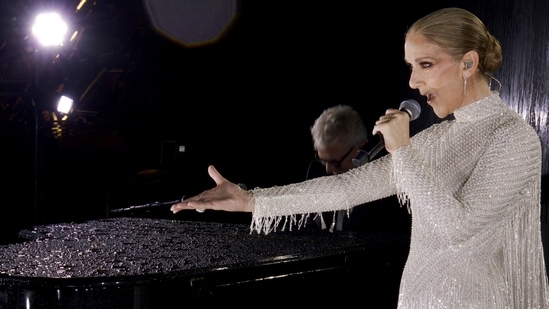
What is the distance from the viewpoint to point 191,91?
7219 millimetres

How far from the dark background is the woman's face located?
170 centimetres

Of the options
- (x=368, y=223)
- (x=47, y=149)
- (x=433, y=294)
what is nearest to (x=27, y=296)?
(x=433, y=294)

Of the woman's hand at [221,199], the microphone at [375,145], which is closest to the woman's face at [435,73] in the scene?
the microphone at [375,145]

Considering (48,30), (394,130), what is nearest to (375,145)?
(394,130)

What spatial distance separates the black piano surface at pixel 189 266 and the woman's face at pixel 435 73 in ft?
3.51

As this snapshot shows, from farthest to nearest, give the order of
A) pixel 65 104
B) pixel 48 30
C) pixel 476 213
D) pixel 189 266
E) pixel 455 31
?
pixel 65 104
pixel 48 30
pixel 189 266
pixel 455 31
pixel 476 213

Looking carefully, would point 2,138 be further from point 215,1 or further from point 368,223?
point 368,223

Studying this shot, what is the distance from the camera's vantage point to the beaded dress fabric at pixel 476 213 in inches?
53.4

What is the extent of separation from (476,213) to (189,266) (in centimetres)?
115

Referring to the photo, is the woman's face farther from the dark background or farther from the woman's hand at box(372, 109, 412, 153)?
the dark background

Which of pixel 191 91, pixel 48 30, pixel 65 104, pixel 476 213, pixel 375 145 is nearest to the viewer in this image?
pixel 476 213

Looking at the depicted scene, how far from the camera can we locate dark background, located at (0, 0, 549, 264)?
4.21 meters

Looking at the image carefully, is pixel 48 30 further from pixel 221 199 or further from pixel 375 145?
pixel 375 145

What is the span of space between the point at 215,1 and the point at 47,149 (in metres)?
2.77
